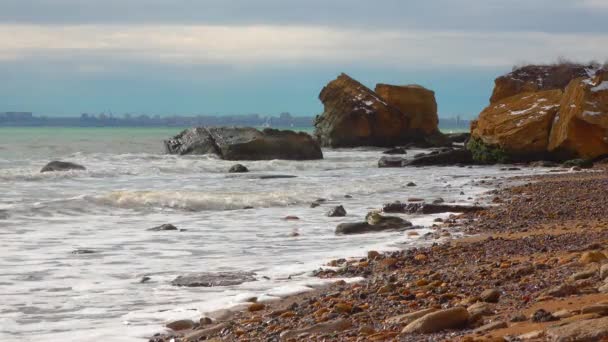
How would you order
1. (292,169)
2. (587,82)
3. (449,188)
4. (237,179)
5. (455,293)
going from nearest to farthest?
(455,293) → (449,188) → (237,179) → (587,82) → (292,169)

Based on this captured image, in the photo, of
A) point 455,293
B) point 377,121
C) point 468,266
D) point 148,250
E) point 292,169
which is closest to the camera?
point 455,293

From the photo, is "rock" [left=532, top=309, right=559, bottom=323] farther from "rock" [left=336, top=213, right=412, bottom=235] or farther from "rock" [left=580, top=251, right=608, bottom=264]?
"rock" [left=336, top=213, right=412, bottom=235]

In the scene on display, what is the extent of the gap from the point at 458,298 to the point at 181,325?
1.87m

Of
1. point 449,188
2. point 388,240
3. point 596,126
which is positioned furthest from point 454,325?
point 596,126

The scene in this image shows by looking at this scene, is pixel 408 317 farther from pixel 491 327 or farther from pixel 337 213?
pixel 337 213

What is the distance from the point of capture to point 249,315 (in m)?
6.35

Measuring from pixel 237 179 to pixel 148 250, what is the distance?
14.2m

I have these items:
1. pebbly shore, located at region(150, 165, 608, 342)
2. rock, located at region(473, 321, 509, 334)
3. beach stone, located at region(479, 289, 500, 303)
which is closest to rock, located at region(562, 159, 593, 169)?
pebbly shore, located at region(150, 165, 608, 342)

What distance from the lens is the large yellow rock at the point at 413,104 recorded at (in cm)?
4666

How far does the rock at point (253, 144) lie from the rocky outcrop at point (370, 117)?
8081 millimetres

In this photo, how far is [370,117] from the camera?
144 feet

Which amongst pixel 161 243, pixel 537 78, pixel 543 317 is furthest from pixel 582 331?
pixel 537 78

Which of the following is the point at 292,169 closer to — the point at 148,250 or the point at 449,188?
the point at 449,188

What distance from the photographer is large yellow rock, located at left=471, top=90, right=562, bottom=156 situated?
89.4ft
